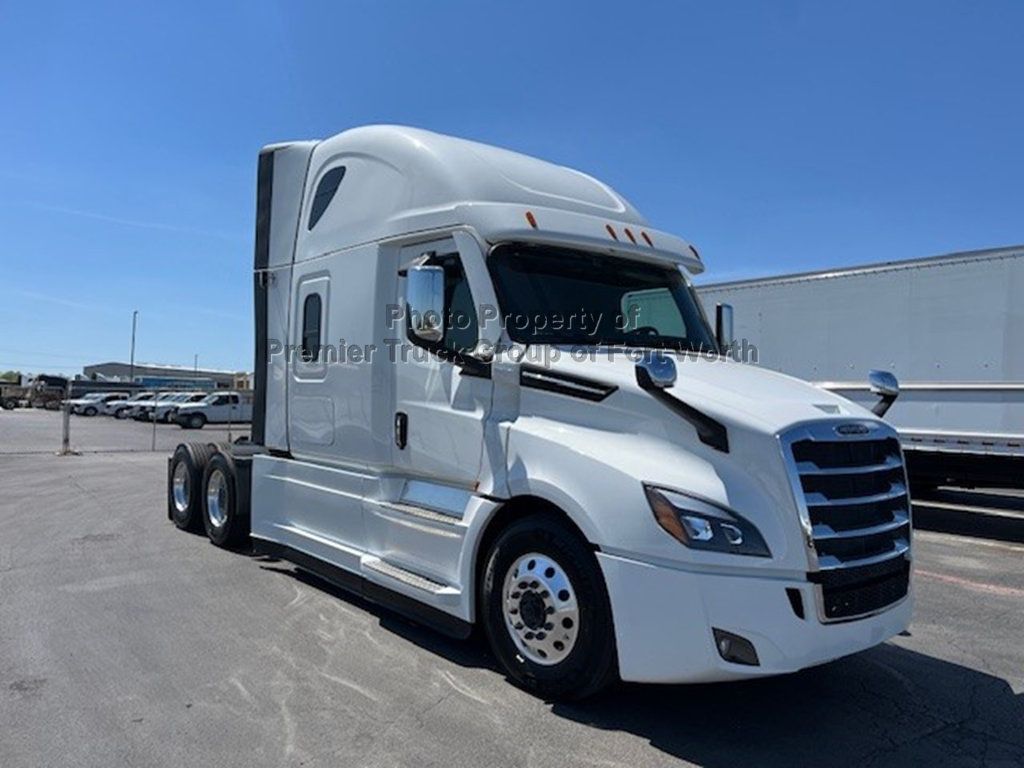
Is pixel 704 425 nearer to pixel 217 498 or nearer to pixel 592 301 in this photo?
pixel 592 301

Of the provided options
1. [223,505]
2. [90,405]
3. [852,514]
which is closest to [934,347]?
[852,514]

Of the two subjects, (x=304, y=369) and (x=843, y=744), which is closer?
(x=843, y=744)

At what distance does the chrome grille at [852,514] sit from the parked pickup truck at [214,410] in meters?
38.2

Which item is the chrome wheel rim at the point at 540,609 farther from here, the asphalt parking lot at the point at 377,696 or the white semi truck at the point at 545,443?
the asphalt parking lot at the point at 377,696

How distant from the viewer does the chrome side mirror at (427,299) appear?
15.8 ft

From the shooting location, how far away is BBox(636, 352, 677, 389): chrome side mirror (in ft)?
12.8

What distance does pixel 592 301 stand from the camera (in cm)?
507

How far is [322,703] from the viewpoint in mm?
4137

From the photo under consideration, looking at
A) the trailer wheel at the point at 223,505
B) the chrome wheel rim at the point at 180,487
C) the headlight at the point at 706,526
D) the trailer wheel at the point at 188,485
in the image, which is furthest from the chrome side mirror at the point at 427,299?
the chrome wheel rim at the point at 180,487

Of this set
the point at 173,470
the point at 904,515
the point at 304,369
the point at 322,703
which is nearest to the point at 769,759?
the point at 904,515

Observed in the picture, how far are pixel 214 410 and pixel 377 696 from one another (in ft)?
127

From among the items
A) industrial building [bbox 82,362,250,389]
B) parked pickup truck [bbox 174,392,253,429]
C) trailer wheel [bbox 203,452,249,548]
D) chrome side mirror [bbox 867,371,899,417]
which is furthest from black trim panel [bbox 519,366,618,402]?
industrial building [bbox 82,362,250,389]

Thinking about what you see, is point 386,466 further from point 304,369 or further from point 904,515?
point 904,515

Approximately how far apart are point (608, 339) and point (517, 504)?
1.20 metres
